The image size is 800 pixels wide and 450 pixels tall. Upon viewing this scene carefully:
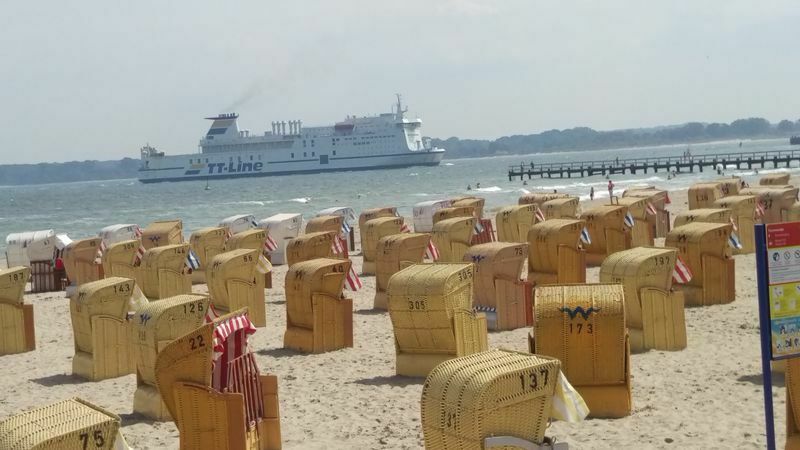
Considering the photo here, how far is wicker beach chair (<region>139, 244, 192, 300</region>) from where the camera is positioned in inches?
703

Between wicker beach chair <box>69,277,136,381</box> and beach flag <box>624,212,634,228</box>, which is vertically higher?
beach flag <box>624,212,634,228</box>

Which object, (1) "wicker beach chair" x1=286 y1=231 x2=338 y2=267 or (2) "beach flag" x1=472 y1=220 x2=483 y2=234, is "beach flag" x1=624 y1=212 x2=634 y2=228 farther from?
(1) "wicker beach chair" x1=286 y1=231 x2=338 y2=267

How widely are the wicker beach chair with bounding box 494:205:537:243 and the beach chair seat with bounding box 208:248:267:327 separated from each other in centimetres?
873

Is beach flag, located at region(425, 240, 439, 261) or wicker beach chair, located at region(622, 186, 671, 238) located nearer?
beach flag, located at region(425, 240, 439, 261)

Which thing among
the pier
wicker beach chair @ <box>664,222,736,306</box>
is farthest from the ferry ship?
wicker beach chair @ <box>664,222,736,306</box>

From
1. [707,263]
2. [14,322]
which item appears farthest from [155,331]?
[707,263]

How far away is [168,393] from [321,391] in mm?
3036

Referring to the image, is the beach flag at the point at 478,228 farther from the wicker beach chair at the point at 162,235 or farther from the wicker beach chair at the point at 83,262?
the wicker beach chair at the point at 83,262

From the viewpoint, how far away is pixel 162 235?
81.3 feet

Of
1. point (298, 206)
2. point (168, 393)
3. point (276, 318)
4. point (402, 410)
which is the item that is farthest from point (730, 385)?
point (298, 206)

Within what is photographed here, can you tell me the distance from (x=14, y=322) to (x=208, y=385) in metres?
8.08

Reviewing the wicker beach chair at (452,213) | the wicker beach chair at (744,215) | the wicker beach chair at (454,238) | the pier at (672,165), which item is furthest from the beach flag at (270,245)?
the pier at (672,165)

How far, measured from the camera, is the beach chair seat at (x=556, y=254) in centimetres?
1568

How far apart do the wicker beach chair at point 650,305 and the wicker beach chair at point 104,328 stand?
5.39 metres
